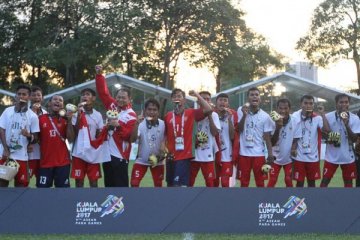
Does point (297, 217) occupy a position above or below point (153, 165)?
below

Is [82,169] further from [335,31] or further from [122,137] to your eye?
[335,31]

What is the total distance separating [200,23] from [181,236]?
2951 cm

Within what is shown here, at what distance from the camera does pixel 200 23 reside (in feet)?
117

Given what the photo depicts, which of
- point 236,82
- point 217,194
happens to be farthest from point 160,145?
point 236,82

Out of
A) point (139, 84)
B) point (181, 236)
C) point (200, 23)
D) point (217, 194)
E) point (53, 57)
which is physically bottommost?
point (181, 236)

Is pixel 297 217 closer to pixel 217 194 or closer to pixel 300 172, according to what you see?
pixel 217 194

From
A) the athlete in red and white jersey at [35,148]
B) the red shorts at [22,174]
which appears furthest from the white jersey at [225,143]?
the red shorts at [22,174]

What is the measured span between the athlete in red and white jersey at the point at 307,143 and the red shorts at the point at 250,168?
0.65m

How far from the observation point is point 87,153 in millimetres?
8484

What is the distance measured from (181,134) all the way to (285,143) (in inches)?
77.6

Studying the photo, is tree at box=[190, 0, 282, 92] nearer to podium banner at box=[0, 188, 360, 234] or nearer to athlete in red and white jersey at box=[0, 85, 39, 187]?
athlete in red and white jersey at box=[0, 85, 39, 187]

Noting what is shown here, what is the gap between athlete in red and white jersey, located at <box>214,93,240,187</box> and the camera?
30.3 feet

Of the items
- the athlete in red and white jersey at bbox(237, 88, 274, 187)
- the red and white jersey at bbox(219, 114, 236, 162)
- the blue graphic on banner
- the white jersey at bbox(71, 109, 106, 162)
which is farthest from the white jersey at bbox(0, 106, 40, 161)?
the blue graphic on banner

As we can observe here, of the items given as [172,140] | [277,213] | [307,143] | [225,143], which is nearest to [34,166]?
[172,140]
